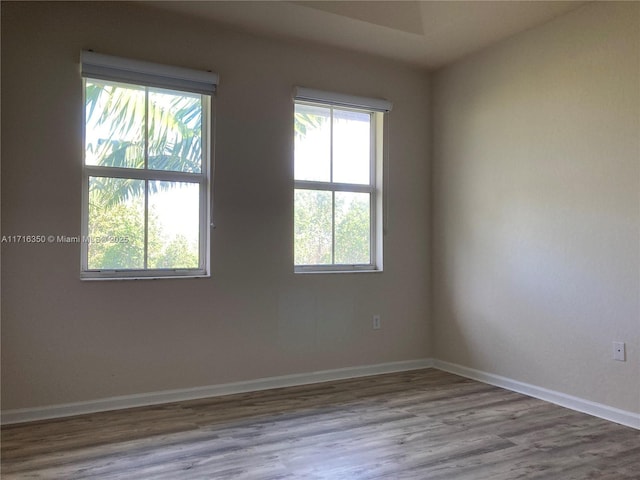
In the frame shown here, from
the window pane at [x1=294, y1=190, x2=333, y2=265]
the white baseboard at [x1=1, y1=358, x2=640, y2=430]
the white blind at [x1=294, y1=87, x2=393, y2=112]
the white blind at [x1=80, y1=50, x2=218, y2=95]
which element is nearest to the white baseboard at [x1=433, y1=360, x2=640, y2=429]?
the white baseboard at [x1=1, y1=358, x2=640, y2=430]

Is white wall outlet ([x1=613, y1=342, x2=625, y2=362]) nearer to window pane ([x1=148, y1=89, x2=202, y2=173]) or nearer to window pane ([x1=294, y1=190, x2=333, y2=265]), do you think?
window pane ([x1=294, y1=190, x2=333, y2=265])

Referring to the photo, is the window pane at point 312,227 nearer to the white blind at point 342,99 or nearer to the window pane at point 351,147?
the window pane at point 351,147

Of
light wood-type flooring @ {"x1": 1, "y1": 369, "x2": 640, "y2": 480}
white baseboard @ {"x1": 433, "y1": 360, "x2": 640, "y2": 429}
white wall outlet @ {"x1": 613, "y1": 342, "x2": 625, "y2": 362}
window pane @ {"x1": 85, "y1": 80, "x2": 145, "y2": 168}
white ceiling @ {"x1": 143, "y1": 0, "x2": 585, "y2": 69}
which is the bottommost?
light wood-type flooring @ {"x1": 1, "y1": 369, "x2": 640, "y2": 480}

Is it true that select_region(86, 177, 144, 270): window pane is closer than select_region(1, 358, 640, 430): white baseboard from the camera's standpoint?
No

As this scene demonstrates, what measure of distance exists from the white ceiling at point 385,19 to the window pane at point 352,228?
1.22 m

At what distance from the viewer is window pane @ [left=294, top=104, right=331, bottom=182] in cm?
391

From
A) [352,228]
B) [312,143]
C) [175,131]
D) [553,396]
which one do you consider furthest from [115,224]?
[553,396]

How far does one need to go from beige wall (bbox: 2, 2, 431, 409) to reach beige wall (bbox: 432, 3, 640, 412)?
1.15ft

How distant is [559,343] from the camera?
336cm

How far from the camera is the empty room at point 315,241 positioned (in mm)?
2812

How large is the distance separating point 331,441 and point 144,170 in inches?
82.1

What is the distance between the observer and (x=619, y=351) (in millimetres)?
3004

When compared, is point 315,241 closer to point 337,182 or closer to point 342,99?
point 337,182

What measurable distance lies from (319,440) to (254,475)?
1.67 ft
